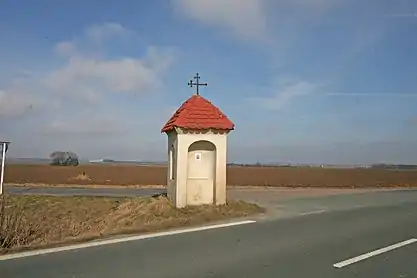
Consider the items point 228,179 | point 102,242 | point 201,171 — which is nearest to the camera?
point 102,242

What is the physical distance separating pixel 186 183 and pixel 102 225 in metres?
3.68

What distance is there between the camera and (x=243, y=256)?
9008 millimetres

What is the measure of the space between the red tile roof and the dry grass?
279 cm

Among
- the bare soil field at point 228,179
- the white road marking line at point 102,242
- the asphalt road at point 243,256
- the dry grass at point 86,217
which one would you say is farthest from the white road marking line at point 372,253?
the bare soil field at point 228,179

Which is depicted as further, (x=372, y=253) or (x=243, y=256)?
(x=372, y=253)

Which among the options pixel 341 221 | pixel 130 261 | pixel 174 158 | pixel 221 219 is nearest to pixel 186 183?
pixel 174 158

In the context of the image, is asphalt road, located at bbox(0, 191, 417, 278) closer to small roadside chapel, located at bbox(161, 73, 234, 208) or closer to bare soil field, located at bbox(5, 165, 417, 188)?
small roadside chapel, located at bbox(161, 73, 234, 208)

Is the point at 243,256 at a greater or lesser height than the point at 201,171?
lesser

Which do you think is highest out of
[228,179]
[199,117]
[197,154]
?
[199,117]

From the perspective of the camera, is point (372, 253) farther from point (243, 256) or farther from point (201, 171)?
point (201, 171)

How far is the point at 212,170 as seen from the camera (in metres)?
18.0

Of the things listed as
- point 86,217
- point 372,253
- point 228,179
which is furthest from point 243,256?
point 228,179

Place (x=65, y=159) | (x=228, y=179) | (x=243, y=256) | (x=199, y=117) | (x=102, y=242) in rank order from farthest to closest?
(x=65, y=159) → (x=228, y=179) → (x=199, y=117) → (x=102, y=242) → (x=243, y=256)

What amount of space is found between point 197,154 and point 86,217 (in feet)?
14.9
